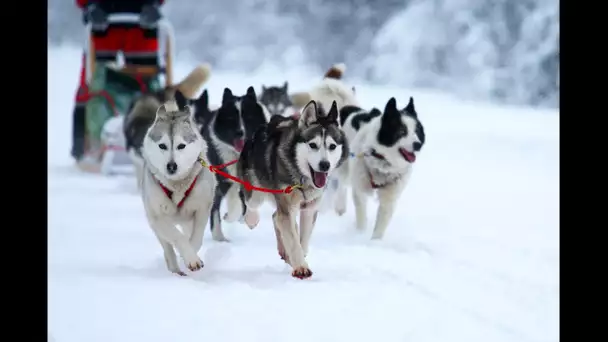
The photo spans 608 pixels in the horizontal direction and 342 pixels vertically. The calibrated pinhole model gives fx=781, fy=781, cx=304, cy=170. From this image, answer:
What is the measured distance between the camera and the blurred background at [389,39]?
10.3ft

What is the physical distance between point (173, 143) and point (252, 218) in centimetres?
43

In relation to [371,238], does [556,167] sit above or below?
above

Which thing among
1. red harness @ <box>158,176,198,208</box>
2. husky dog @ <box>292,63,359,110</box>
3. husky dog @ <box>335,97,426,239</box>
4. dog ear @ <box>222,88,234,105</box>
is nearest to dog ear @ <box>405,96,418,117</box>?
husky dog @ <box>335,97,426,239</box>

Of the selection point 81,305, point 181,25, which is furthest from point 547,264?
point 181,25

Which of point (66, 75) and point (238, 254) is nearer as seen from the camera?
point (238, 254)

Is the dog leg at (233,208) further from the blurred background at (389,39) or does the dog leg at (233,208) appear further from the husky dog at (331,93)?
the blurred background at (389,39)

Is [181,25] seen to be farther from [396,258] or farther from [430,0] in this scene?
[396,258]

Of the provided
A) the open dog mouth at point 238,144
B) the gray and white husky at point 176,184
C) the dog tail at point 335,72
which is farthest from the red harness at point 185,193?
the dog tail at point 335,72

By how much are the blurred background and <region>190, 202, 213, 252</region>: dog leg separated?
1061 millimetres

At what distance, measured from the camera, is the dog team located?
6.76ft

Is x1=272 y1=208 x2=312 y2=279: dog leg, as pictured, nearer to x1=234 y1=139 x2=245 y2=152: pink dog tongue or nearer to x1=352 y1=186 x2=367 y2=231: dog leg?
x1=234 y1=139 x2=245 y2=152: pink dog tongue

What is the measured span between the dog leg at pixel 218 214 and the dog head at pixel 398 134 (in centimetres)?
57

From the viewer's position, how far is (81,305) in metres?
2.22

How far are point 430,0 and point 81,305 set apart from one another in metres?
1.94
